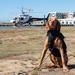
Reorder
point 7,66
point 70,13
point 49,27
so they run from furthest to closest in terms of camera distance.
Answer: point 70,13 < point 7,66 < point 49,27

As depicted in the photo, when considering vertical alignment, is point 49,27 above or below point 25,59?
above

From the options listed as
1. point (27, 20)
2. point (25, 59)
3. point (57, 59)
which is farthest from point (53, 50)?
point (27, 20)

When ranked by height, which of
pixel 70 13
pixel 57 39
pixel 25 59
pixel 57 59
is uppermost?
pixel 57 39

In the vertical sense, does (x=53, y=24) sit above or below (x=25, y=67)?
above

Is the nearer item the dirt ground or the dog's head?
the dog's head

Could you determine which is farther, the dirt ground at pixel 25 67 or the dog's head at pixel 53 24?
the dirt ground at pixel 25 67

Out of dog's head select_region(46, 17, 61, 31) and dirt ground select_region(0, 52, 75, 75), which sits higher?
dog's head select_region(46, 17, 61, 31)

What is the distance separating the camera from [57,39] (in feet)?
27.7

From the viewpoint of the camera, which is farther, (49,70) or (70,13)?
(70,13)

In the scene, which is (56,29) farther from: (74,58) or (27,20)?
(27,20)

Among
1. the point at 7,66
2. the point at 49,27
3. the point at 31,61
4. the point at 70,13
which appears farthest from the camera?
the point at 70,13

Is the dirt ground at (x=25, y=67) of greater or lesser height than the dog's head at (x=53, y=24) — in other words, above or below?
below

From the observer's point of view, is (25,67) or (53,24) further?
(25,67)

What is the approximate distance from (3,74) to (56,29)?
1.77 m
